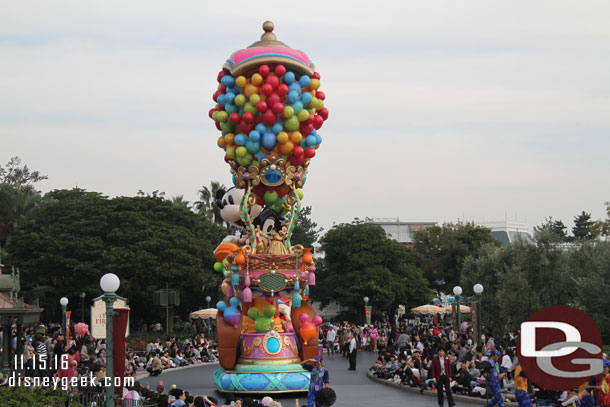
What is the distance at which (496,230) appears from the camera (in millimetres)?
119438

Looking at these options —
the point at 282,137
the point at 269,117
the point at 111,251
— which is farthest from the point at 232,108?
the point at 111,251

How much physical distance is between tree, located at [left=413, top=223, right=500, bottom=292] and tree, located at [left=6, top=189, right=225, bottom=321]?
25490 millimetres

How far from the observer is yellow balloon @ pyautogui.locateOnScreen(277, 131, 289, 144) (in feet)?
78.9

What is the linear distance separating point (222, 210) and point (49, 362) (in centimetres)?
689

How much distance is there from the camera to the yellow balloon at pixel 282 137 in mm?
24047

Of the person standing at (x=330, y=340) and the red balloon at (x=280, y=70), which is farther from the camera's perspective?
the person standing at (x=330, y=340)

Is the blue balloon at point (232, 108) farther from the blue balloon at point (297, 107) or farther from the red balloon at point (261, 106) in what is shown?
the blue balloon at point (297, 107)

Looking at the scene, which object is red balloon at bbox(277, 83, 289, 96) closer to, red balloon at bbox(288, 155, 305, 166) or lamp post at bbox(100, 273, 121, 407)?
red balloon at bbox(288, 155, 305, 166)

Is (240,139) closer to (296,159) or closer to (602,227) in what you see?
(296,159)

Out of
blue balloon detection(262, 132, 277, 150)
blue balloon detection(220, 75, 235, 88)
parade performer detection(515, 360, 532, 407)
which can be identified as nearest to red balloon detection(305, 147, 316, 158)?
blue balloon detection(262, 132, 277, 150)

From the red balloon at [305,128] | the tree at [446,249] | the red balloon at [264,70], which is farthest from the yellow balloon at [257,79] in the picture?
the tree at [446,249]

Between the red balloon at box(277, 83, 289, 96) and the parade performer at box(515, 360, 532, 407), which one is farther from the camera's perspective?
the red balloon at box(277, 83, 289, 96)

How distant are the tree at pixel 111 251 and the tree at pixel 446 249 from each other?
2549cm

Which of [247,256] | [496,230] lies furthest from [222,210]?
[496,230]
